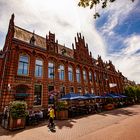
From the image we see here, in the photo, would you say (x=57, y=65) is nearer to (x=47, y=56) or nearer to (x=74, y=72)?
(x=47, y=56)

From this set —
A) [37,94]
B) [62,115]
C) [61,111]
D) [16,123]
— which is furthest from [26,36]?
[16,123]

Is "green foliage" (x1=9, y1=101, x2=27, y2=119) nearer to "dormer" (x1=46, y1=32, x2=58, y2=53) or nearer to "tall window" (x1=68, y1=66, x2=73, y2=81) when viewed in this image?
"dormer" (x1=46, y1=32, x2=58, y2=53)

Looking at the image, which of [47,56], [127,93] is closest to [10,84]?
[47,56]

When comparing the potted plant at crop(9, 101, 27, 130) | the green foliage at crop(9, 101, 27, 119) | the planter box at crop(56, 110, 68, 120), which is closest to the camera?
the potted plant at crop(9, 101, 27, 130)

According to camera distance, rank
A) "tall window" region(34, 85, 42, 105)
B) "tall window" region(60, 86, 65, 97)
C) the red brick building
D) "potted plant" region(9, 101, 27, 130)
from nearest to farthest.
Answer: "potted plant" region(9, 101, 27, 130)
the red brick building
"tall window" region(34, 85, 42, 105)
"tall window" region(60, 86, 65, 97)

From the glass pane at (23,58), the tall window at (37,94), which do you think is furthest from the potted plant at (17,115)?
the glass pane at (23,58)

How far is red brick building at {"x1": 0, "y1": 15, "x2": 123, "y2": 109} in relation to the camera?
55.2ft

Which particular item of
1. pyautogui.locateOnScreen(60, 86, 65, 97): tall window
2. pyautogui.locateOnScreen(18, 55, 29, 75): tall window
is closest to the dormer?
pyautogui.locateOnScreen(18, 55, 29, 75): tall window

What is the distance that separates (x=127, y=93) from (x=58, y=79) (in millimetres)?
26033

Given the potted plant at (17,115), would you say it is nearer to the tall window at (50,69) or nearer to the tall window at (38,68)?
the tall window at (38,68)

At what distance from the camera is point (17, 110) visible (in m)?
12.0

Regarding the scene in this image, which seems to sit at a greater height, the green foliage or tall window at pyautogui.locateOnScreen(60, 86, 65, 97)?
tall window at pyautogui.locateOnScreen(60, 86, 65, 97)

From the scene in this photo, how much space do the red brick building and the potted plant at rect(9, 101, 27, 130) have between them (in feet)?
13.2

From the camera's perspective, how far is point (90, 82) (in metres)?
30.2
